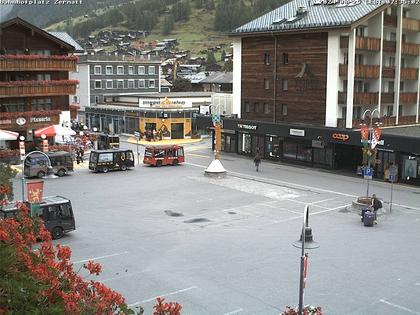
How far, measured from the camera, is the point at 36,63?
2136 inches

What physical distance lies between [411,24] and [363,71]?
8.55 m

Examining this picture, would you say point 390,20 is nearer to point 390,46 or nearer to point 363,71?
point 390,46

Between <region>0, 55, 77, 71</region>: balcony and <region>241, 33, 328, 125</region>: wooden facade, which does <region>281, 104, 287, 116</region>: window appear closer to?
<region>241, 33, 328, 125</region>: wooden facade

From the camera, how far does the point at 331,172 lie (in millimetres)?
47875

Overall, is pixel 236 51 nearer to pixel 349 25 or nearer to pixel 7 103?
pixel 349 25

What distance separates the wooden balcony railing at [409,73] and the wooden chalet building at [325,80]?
0.31ft

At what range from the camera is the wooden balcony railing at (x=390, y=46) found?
51581mm

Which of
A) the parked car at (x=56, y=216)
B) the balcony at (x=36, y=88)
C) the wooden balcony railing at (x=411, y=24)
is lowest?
the parked car at (x=56, y=216)

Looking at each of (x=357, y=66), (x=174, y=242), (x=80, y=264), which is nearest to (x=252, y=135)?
(x=357, y=66)

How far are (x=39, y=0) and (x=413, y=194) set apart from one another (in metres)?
43.1

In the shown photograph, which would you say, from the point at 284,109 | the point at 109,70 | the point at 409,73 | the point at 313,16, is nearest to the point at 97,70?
the point at 109,70

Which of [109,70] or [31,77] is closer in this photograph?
[31,77]

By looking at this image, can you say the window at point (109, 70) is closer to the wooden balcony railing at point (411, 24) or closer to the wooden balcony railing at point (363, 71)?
the wooden balcony railing at point (363, 71)

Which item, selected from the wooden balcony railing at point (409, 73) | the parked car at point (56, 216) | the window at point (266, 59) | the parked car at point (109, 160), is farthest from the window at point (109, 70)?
the parked car at point (56, 216)
